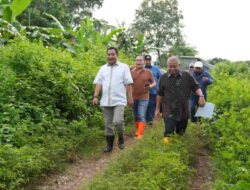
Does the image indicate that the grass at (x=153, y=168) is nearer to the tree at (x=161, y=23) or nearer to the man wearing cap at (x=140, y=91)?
the man wearing cap at (x=140, y=91)

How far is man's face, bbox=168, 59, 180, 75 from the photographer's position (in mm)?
7227

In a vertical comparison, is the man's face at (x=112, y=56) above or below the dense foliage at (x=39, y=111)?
above

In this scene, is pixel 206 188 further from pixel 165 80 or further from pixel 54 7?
pixel 54 7

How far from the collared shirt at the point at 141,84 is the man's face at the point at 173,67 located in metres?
1.66

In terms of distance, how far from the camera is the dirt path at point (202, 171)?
6250 millimetres

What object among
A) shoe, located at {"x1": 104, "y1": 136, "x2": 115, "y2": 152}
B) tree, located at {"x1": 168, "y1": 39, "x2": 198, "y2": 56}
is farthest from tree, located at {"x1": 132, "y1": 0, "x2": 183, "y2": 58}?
shoe, located at {"x1": 104, "y1": 136, "x2": 115, "y2": 152}

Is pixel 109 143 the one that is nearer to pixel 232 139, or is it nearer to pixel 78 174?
pixel 78 174

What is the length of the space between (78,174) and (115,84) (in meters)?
1.67

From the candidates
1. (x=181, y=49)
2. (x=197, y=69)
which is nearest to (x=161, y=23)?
(x=181, y=49)

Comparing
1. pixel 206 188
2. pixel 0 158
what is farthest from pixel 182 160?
pixel 0 158

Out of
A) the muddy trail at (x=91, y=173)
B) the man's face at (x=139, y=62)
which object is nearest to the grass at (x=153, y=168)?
the muddy trail at (x=91, y=173)

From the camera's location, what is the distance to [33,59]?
9.10 m

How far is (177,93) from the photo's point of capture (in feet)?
24.1

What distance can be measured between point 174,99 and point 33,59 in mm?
3375
